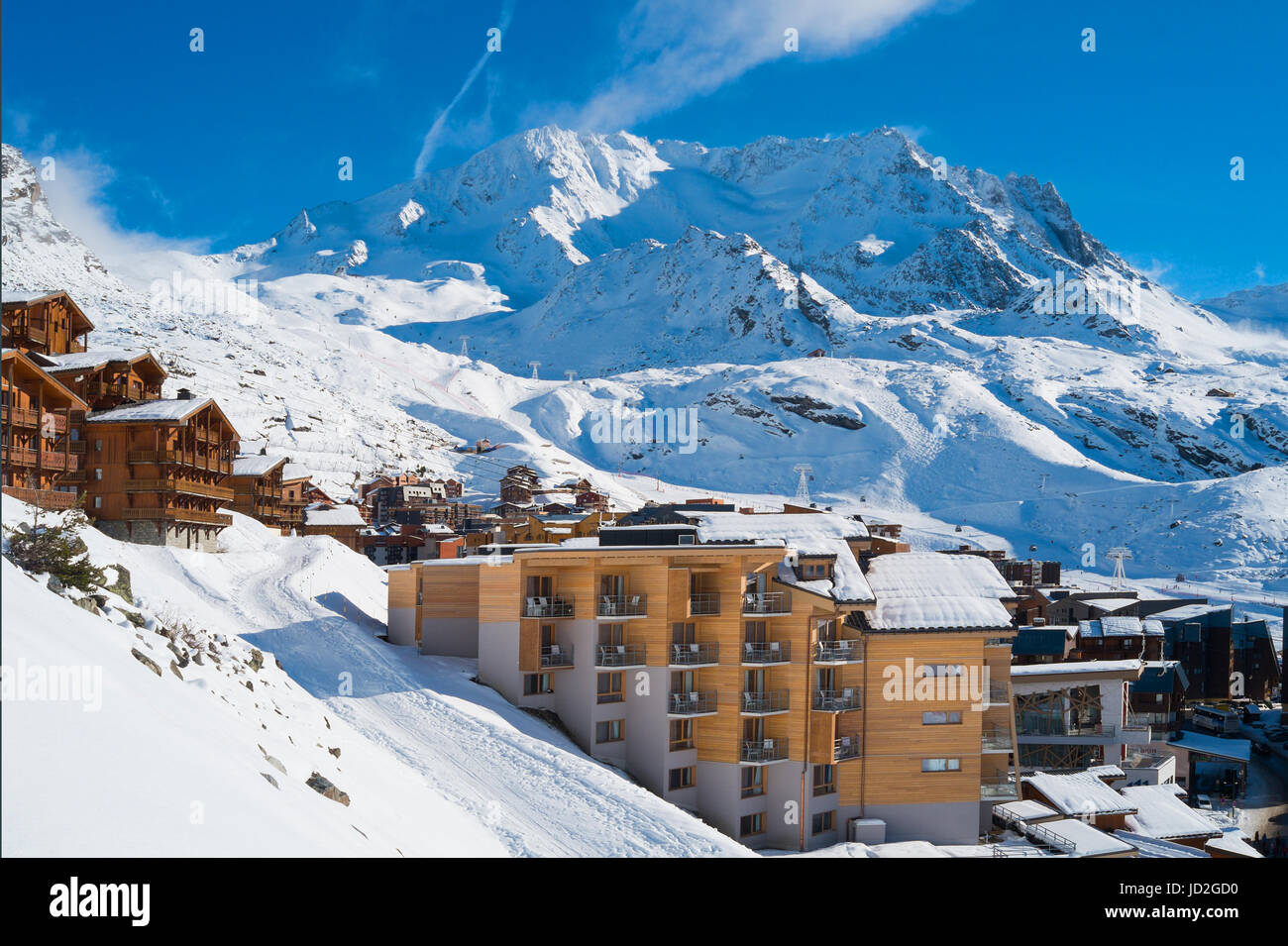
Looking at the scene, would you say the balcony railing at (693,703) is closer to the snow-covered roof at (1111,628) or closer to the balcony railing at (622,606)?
the balcony railing at (622,606)

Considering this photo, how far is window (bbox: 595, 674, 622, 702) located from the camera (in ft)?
100

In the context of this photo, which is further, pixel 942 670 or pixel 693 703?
pixel 942 670

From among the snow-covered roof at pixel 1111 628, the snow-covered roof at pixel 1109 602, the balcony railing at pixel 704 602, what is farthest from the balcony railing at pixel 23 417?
the snow-covered roof at pixel 1109 602

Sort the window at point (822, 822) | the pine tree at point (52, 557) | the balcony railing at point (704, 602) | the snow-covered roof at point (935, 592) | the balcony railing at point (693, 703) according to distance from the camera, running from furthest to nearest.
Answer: the snow-covered roof at point (935, 592) → the balcony railing at point (704, 602) → the window at point (822, 822) → the balcony railing at point (693, 703) → the pine tree at point (52, 557)

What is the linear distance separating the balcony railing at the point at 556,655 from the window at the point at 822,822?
873 cm

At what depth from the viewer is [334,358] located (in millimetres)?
173250

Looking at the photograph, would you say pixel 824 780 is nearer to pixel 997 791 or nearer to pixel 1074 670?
pixel 997 791

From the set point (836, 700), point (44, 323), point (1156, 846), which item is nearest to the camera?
point (1156, 846)

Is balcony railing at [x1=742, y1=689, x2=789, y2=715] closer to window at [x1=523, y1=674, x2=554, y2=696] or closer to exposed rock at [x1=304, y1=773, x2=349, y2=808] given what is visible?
window at [x1=523, y1=674, x2=554, y2=696]

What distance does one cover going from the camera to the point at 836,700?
3142cm

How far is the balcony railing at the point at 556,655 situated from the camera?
3084 cm

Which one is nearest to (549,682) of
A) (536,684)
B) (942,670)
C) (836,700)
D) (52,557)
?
(536,684)

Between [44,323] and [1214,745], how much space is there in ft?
170
